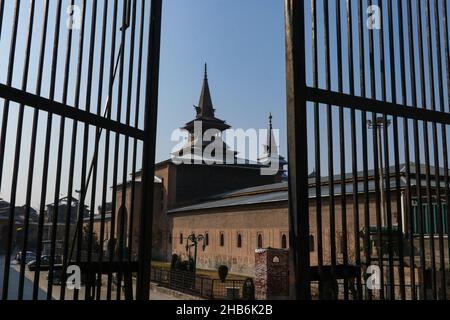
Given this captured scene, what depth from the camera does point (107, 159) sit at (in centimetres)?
368

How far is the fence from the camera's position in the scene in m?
13.9

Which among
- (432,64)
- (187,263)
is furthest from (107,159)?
(187,263)

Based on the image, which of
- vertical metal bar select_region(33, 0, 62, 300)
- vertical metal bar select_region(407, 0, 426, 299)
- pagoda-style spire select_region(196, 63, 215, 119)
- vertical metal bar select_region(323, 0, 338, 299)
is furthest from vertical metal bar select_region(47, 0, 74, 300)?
pagoda-style spire select_region(196, 63, 215, 119)

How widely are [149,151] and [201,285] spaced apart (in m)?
11.3

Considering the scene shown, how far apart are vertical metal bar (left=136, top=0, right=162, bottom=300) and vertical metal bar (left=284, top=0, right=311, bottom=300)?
1.38 meters

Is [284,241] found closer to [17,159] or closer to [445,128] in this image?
[445,128]

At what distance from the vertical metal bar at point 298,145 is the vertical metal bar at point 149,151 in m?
1.38

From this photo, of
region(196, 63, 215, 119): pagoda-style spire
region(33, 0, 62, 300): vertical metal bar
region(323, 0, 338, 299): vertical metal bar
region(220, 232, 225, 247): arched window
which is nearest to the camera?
region(33, 0, 62, 300): vertical metal bar

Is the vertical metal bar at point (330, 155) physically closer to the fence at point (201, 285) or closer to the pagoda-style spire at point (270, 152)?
the fence at point (201, 285)

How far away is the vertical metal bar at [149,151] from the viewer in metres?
3.87

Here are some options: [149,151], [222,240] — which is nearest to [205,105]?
[222,240]

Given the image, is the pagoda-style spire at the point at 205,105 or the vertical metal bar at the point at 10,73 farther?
the pagoda-style spire at the point at 205,105

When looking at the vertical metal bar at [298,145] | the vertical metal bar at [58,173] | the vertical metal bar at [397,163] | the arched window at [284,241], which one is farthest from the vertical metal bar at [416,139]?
the arched window at [284,241]

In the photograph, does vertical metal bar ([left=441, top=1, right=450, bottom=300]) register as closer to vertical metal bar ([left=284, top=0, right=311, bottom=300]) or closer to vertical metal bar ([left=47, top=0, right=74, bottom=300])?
vertical metal bar ([left=284, top=0, right=311, bottom=300])
